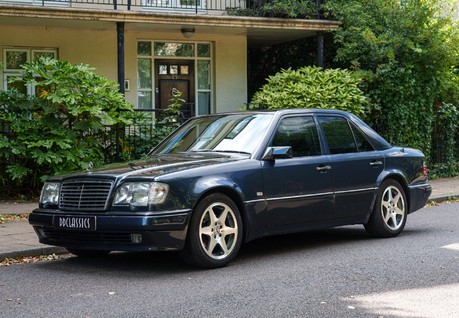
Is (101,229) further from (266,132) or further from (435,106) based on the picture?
(435,106)

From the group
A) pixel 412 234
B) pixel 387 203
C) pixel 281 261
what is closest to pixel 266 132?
pixel 281 261

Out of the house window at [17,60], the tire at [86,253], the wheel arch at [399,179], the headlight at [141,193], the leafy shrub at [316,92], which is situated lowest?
the tire at [86,253]

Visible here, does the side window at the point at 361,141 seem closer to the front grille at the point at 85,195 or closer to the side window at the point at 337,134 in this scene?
the side window at the point at 337,134

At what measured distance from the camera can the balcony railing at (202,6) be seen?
18.4 meters

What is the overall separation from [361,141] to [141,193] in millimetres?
3438

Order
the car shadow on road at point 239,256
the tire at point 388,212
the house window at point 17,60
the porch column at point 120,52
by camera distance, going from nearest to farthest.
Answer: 1. the car shadow on road at point 239,256
2. the tire at point 388,212
3. the porch column at point 120,52
4. the house window at point 17,60

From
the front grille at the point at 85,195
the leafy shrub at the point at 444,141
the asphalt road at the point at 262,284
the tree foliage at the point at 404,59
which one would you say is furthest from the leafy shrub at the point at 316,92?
the front grille at the point at 85,195

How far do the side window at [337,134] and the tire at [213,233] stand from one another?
6.35ft

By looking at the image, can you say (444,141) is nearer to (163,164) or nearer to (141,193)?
(163,164)

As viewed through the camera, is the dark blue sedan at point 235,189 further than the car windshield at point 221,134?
No

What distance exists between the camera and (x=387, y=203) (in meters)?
9.66

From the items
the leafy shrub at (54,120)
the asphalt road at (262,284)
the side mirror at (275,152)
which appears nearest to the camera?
the asphalt road at (262,284)

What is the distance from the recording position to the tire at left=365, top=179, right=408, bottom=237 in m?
9.53

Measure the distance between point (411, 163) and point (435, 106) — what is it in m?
10.6
